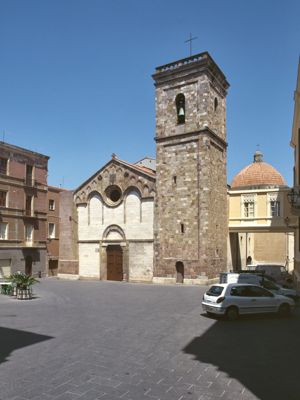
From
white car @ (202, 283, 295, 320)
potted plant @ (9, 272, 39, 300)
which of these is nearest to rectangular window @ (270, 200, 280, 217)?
white car @ (202, 283, 295, 320)

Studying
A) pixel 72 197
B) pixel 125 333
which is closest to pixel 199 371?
pixel 125 333

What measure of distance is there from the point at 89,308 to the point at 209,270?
541 inches

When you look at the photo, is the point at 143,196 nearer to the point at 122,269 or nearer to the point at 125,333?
the point at 122,269

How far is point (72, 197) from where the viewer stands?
3769 centimetres

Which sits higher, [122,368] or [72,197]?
[72,197]

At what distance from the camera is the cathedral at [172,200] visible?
1203 inches

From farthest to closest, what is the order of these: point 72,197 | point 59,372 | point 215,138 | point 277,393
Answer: point 72,197, point 215,138, point 59,372, point 277,393

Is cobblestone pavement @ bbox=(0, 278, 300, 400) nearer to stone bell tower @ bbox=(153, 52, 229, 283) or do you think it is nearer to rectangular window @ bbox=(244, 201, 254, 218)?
stone bell tower @ bbox=(153, 52, 229, 283)

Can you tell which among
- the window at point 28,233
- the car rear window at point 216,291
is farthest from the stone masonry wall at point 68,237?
the car rear window at point 216,291

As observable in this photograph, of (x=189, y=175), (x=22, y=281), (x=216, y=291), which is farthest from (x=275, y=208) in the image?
→ (x=22, y=281)

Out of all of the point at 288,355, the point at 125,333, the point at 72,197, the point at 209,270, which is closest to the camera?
the point at 288,355

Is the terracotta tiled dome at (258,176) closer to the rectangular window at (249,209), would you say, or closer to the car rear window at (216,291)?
the rectangular window at (249,209)

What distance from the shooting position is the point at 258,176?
46.0 meters

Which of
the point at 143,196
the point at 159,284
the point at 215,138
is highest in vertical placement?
the point at 215,138
